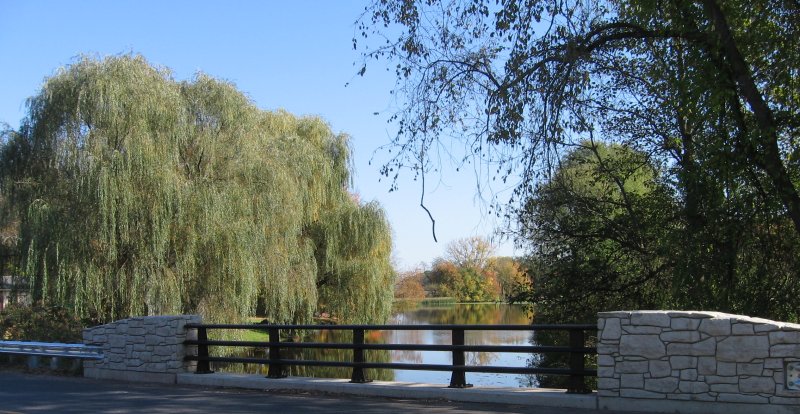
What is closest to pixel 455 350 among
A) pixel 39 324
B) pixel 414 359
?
pixel 39 324

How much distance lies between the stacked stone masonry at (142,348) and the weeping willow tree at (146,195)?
6.76 metres

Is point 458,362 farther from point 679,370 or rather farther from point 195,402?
point 195,402

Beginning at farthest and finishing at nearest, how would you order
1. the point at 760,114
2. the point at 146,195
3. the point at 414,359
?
the point at 414,359
the point at 146,195
the point at 760,114

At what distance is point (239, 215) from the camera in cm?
2066

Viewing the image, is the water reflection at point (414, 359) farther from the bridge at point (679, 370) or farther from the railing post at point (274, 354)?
the bridge at point (679, 370)

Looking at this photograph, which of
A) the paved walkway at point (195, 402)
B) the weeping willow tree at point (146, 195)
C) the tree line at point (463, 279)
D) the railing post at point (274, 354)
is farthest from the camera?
the tree line at point (463, 279)

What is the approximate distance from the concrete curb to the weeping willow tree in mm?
8612

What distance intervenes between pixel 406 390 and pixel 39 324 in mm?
10940

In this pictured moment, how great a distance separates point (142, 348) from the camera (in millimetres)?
11500

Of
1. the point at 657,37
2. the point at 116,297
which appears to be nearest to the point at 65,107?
the point at 116,297

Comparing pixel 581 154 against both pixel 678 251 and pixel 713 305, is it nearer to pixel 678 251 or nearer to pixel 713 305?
pixel 678 251

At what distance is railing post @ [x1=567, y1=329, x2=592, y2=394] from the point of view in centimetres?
823

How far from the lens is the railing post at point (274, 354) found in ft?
33.9

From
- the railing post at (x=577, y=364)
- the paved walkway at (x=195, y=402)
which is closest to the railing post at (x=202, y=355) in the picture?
the paved walkway at (x=195, y=402)
